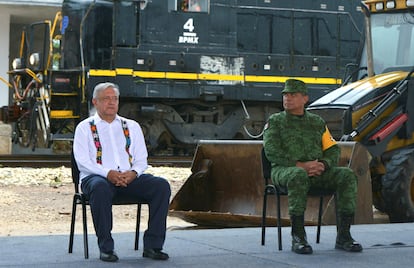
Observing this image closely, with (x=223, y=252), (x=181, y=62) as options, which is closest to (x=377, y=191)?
(x=223, y=252)

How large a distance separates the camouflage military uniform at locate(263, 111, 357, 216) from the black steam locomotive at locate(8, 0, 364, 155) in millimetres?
10594

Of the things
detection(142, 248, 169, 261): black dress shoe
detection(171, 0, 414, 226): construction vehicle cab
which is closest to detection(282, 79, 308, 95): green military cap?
detection(142, 248, 169, 261): black dress shoe

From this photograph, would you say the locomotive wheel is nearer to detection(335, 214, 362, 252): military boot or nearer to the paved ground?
the paved ground

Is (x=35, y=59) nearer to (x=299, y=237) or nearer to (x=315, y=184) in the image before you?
(x=315, y=184)

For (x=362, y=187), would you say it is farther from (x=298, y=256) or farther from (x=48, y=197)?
(x=48, y=197)

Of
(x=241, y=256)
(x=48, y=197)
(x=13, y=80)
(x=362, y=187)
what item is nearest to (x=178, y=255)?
(x=241, y=256)

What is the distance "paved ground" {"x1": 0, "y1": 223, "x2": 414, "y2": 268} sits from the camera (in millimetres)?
6016

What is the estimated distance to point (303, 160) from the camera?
6.77 meters

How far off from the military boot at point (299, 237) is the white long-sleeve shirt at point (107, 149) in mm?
1235

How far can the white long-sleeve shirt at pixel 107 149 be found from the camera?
20.4ft

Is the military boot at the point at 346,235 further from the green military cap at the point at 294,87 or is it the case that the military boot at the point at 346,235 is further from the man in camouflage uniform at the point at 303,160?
the green military cap at the point at 294,87

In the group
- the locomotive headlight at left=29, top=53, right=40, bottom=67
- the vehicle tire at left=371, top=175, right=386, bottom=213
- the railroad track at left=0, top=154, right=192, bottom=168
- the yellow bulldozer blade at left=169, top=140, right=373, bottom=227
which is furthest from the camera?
the locomotive headlight at left=29, top=53, right=40, bottom=67

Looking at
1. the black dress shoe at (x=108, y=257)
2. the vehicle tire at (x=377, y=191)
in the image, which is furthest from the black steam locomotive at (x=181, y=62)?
the black dress shoe at (x=108, y=257)

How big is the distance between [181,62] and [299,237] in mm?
11422
